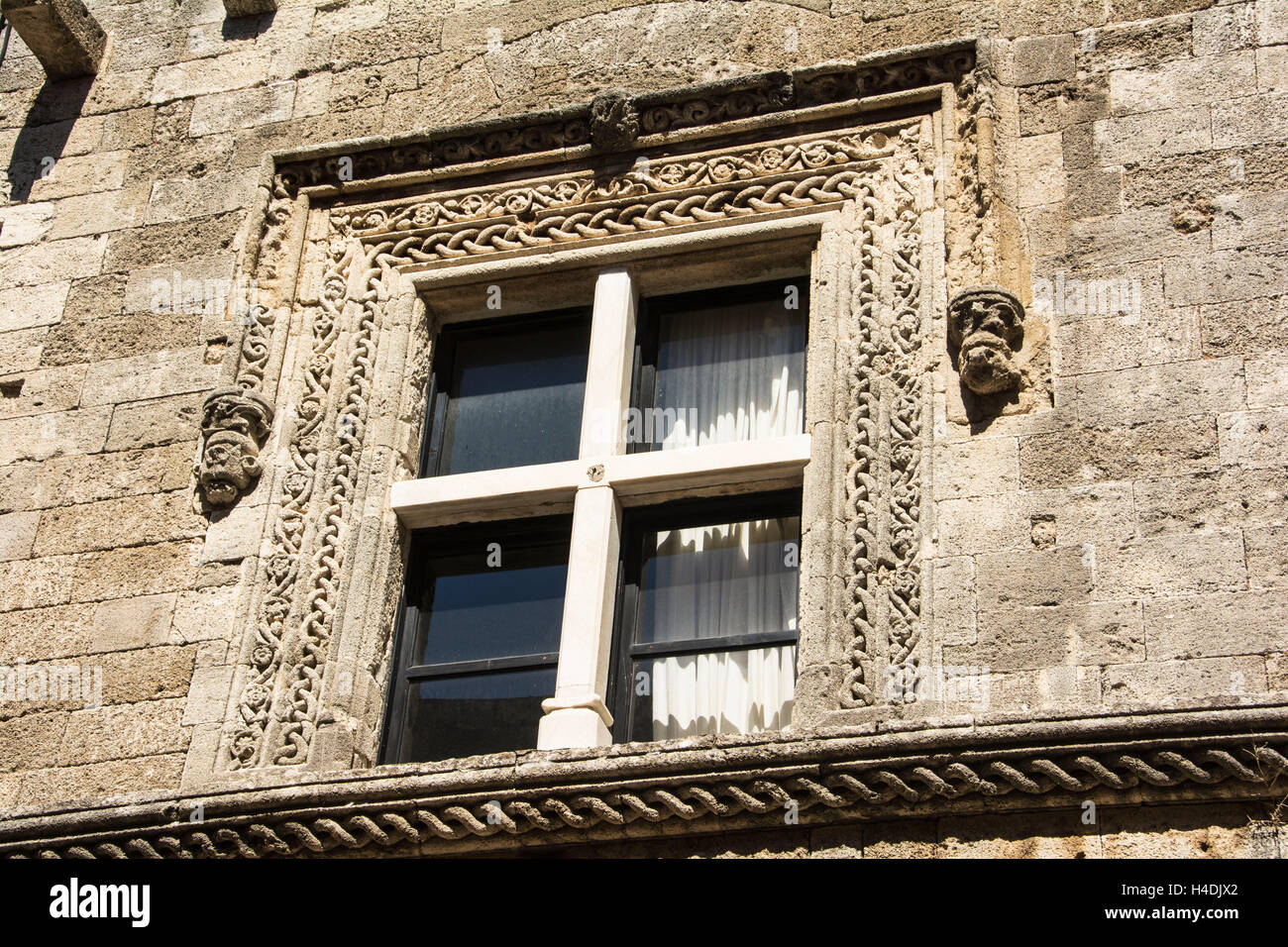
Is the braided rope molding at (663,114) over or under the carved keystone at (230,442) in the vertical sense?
over

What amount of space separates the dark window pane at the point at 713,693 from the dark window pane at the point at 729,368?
2.90ft

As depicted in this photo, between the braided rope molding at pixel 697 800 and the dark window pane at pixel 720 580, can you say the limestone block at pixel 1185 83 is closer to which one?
the dark window pane at pixel 720 580

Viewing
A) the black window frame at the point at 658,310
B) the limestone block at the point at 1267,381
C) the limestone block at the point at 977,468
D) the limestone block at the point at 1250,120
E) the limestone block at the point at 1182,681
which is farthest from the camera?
the black window frame at the point at 658,310

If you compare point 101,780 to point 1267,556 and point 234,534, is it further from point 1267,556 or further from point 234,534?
point 1267,556

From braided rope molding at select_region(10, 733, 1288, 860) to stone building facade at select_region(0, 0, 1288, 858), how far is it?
1 centimetres

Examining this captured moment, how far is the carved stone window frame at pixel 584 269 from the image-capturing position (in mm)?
6637

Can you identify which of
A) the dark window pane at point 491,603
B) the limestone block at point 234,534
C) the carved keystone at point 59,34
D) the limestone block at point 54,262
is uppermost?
the carved keystone at point 59,34

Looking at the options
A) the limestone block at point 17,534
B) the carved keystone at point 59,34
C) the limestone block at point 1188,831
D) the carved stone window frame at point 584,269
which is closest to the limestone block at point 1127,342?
the carved stone window frame at point 584,269

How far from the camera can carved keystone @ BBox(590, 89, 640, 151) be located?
7879mm

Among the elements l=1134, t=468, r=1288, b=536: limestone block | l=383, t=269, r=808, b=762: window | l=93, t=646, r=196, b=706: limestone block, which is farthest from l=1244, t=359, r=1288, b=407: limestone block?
l=93, t=646, r=196, b=706: limestone block

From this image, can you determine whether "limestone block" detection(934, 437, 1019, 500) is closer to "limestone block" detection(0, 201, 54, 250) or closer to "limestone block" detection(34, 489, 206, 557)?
"limestone block" detection(34, 489, 206, 557)

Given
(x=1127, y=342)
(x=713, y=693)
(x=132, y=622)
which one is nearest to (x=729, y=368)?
(x=713, y=693)

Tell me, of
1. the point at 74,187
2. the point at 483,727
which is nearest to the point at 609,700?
the point at 483,727
